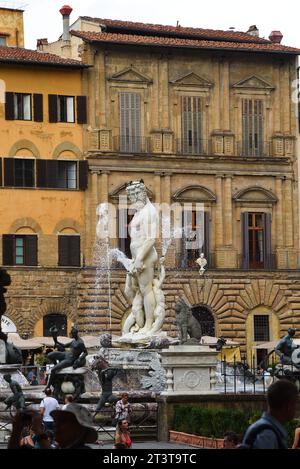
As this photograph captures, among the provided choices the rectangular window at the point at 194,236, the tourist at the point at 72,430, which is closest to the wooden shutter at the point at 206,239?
the rectangular window at the point at 194,236

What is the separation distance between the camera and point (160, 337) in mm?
30891

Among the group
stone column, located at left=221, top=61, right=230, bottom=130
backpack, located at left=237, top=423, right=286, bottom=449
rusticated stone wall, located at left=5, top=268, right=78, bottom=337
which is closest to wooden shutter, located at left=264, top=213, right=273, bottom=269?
stone column, located at left=221, top=61, right=230, bottom=130

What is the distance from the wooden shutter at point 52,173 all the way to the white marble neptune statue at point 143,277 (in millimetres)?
28873

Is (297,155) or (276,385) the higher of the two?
(297,155)

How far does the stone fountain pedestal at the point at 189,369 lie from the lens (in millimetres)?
26906

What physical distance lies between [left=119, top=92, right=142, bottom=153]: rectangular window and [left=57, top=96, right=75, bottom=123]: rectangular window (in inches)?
76.0

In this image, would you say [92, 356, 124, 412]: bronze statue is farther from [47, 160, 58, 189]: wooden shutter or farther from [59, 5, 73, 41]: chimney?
[59, 5, 73, 41]: chimney

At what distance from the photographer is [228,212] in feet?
206

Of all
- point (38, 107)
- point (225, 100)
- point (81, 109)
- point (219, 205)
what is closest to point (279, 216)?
point (219, 205)

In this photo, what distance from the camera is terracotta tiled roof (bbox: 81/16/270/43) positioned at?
6469cm

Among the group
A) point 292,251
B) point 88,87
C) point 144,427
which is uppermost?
point 88,87
